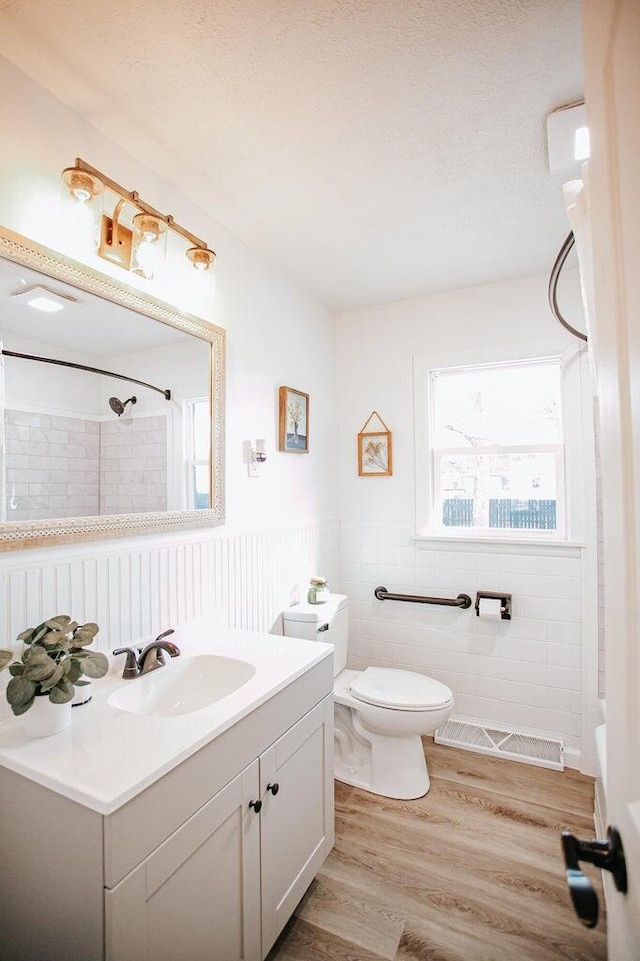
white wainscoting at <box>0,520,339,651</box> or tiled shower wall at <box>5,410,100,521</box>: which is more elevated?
tiled shower wall at <box>5,410,100,521</box>

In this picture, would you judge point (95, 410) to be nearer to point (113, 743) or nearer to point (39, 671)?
point (39, 671)

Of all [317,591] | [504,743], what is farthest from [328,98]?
[504,743]

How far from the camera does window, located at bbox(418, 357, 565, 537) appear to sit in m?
2.45

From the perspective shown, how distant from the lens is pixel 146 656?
1.37m

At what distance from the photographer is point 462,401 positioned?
2664 millimetres

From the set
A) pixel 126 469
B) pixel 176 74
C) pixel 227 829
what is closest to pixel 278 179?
pixel 176 74

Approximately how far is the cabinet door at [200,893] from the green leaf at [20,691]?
→ 1.13 feet

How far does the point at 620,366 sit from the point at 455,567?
2158 mm

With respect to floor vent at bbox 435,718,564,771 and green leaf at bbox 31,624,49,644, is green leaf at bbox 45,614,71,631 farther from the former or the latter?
floor vent at bbox 435,718,564,771

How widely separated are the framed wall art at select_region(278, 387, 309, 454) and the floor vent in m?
1.63

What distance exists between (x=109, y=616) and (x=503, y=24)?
6.12ft

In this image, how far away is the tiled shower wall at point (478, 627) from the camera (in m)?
2.33

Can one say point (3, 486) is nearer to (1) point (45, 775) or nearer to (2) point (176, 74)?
(1) point (45, 775)

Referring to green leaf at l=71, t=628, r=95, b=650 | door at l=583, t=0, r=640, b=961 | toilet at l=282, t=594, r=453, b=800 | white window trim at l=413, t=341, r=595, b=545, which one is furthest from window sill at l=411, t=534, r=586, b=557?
green leaf at l=71, t=628, r=95, b=650
